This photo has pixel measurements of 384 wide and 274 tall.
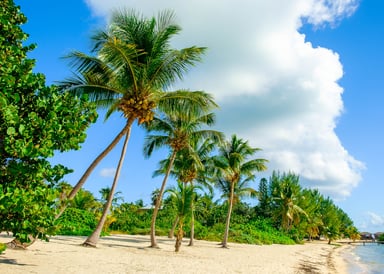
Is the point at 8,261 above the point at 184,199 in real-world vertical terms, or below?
below

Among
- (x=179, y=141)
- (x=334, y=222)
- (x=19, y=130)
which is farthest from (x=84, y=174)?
(x=334, y=222)

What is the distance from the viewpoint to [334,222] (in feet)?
225

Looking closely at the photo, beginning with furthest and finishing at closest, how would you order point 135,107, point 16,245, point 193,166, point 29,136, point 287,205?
point 287,205 < point 193,166 < point 135,107 < point 16,245 < point 29,136

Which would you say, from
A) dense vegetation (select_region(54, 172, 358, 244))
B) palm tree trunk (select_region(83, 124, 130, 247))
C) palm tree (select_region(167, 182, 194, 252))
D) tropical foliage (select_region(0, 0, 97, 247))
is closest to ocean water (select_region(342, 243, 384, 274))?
dense vegetation (select_region(54, 172, 358, 244))

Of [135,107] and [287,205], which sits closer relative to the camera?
[135,107]

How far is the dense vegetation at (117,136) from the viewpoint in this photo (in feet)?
13.5

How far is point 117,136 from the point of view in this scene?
12.3 m

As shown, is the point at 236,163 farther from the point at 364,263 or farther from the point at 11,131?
the point at 11,131

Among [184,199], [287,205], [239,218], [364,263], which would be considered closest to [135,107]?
[184,199]

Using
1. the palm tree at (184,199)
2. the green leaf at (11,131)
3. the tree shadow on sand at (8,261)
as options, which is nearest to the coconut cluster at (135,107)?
the palm tree at (184,199)

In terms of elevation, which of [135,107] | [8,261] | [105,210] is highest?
[135,107]

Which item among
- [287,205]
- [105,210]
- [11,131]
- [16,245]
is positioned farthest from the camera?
[287,205]

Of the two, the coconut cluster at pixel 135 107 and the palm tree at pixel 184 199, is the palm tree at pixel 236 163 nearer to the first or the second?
the palm tree at pixel 184 199

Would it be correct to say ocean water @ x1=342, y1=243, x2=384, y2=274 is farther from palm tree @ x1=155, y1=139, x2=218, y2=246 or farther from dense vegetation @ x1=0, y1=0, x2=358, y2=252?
palm tree @ x1=155, y1=139, x2=218, y2=246
